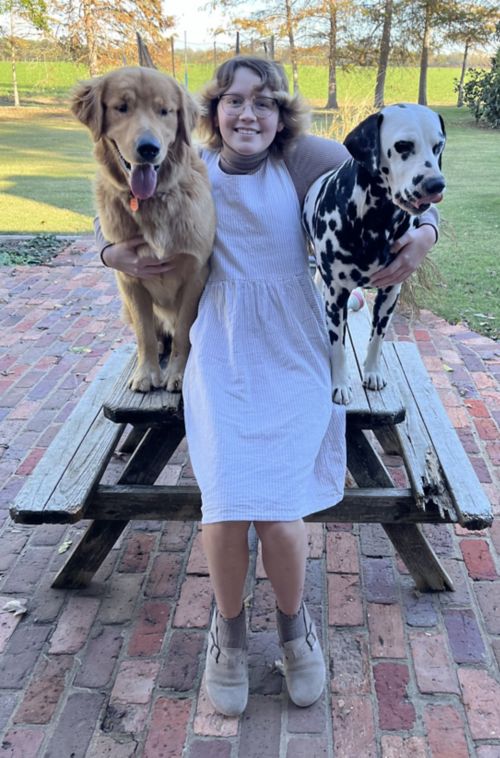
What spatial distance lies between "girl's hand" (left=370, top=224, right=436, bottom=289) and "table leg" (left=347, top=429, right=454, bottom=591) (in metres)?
0.62

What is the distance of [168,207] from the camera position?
2182 millimetres

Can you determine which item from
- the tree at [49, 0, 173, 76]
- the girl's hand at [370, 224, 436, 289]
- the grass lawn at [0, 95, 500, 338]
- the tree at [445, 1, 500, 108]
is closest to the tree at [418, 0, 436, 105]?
the tree at [445, 1, 500, 108]

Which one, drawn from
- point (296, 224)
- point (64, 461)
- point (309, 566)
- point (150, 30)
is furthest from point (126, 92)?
point (150, 30)

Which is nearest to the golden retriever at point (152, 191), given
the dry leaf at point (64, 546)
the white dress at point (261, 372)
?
the white dress at point (261, 372)

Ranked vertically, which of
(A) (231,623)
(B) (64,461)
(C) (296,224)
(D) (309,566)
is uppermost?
(C) (296,224)

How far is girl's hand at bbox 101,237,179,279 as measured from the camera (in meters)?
2.26

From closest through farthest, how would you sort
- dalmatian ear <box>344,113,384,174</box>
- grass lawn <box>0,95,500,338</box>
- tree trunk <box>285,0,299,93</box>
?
dalmatian ear <box>344,113,384,174</box> → grass lawn <box>0,95,500,338</box> → tree trunk <box>285,0,299,93</box>

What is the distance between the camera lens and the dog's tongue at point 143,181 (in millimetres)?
2043

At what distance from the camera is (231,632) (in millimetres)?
1995

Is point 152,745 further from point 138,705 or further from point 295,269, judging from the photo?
point 295,269

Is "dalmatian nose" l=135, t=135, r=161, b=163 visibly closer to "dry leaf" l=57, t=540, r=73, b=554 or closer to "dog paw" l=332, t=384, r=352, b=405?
"dog paw" l=332, t=384, r=352, b=405

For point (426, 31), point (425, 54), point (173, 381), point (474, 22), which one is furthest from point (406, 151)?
point (474, 22)

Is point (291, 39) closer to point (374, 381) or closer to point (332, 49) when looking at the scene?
point (332, 49)

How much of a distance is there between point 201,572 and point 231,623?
21.5 inches
